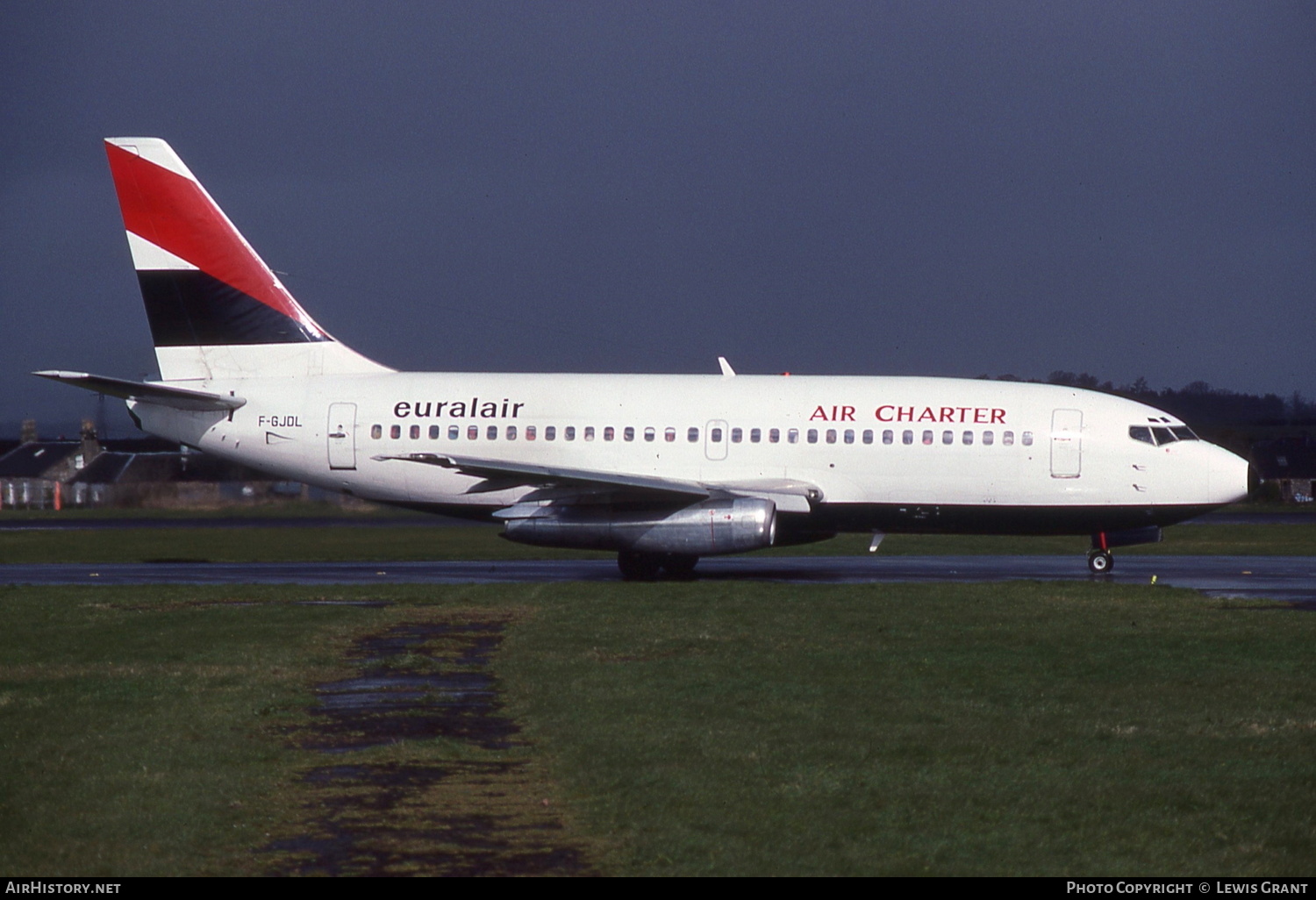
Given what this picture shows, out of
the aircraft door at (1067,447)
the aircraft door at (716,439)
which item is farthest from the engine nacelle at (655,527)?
the aircraft door at (1067,447)

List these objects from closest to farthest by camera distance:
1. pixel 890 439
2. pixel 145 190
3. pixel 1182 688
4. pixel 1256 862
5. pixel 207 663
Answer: pixel 1256 862 < pixel 1182 688 < pixel 207 663 < pixel 890 439 < pixel 145 190

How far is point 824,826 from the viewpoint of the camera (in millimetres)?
8508

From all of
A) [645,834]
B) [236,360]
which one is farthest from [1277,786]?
[236,360]

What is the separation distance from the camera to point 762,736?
11.2 meters

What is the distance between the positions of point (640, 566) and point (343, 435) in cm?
642

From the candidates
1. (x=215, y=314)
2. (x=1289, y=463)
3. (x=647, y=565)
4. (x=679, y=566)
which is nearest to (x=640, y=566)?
(x=647, y=565)

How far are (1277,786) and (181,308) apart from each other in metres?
24.5

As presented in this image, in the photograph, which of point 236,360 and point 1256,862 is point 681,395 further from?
point 1256,862

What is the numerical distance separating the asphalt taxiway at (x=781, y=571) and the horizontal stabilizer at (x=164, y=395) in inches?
133

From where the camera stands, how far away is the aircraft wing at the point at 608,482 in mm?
24703

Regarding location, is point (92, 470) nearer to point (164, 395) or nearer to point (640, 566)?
point (164, 395)

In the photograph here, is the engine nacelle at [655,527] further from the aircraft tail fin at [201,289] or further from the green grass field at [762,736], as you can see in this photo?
the aircraft tail fin at [201,289]

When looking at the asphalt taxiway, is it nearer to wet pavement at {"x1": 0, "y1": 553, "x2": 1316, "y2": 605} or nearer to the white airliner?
wet pavement at {"x1": 0, "y1": 553, "x2": 1316, "y2": 605}

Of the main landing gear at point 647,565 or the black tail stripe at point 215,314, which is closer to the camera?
the main landing gear at point 647,565
